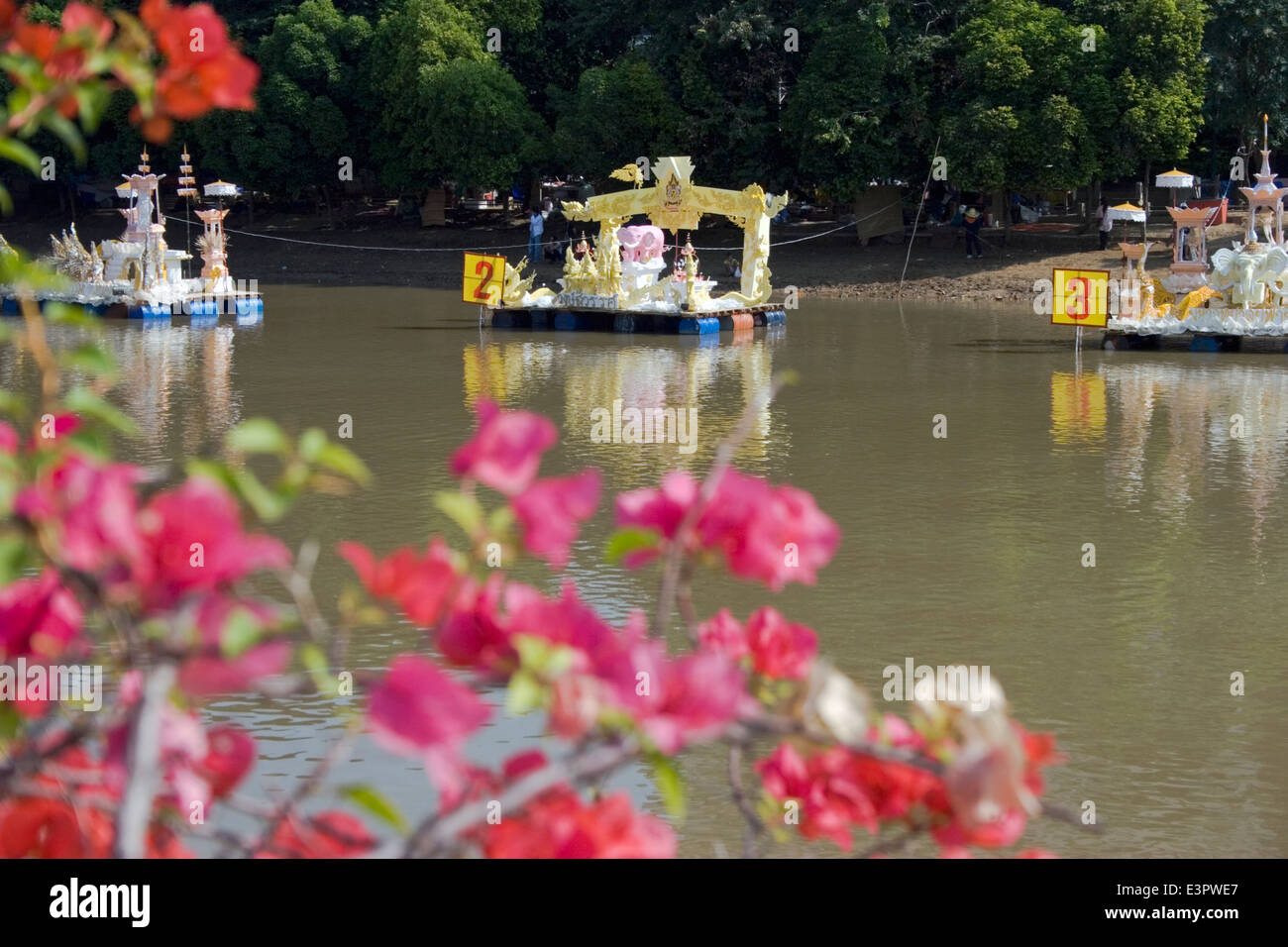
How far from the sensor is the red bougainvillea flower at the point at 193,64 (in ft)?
8.61

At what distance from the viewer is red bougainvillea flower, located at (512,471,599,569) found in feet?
7.85

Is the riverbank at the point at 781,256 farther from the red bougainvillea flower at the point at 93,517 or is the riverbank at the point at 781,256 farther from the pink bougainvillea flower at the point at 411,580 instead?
the red bougainvillea flower at the point at 93,517

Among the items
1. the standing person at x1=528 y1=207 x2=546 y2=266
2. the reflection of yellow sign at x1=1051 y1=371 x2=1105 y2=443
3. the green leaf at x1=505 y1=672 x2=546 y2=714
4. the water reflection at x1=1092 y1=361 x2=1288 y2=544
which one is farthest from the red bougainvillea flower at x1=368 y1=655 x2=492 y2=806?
the standing person at x1=528 y1=207 x2=546 y2=266

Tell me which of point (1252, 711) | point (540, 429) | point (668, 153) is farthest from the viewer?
point (668, 153)

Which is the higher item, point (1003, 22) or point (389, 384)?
point (1003, 22)

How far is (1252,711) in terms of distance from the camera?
8.12 metres

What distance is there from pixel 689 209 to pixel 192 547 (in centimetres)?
2492

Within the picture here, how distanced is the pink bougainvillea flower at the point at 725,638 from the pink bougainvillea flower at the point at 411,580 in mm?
535

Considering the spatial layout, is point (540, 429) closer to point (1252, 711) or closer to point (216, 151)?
point (1252, 711)

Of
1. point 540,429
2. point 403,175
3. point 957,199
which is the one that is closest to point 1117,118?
point 957,199

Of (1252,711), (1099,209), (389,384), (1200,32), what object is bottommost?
(1252,711)

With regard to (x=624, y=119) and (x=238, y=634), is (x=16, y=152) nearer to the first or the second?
(x=238, y=634)

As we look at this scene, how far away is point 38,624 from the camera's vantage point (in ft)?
7.88

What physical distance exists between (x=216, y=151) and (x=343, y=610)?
41998 mm
